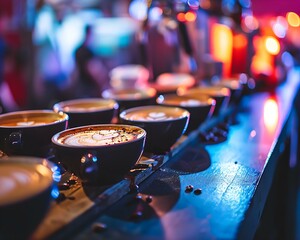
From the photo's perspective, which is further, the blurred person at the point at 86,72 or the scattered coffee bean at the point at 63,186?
the blurred person at the point at 86,72

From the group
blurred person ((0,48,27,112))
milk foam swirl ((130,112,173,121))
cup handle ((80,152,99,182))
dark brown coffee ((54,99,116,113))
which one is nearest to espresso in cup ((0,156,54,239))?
cup handle ((80,152,99,182))

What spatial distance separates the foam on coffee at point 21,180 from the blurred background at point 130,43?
1472 mm

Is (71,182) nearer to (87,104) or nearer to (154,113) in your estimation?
(154,113)

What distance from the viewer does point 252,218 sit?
108 centimetres

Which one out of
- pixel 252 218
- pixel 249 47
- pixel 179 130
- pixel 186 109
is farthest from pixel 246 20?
pixel 252 218

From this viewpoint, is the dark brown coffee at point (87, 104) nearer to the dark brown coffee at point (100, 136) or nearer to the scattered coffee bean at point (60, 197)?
the dark brown coffee at point (100, 136)

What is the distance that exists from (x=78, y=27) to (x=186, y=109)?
7.31 meters

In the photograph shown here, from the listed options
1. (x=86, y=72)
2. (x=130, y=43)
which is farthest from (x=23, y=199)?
(x=130, y=43)

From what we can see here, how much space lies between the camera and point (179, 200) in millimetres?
1094

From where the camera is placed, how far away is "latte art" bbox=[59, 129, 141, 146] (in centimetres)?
111

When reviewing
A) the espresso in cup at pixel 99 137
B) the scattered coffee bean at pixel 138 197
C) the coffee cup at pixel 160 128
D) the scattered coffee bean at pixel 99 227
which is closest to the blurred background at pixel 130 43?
the coffee cup at pixel 160 128

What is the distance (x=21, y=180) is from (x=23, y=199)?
0.37ft

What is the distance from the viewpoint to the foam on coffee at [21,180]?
0.75 meters

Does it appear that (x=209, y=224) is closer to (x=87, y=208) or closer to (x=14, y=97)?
(x=87, y=208)
